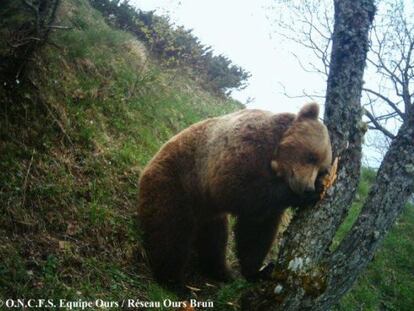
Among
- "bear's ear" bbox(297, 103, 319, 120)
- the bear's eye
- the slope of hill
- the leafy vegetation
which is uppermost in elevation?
the leafy vegetation

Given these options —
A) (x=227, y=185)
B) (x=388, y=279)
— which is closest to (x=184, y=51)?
(x=388, y=279)

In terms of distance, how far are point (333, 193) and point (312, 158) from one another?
1.90 feet

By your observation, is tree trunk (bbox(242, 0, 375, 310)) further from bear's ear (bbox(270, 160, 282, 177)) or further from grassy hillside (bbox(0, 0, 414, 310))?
grassy hillside (bbox(0, 0, 414, 310))

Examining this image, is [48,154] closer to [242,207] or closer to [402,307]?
[242,207]

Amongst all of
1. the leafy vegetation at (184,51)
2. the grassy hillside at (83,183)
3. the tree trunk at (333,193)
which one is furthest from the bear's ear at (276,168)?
the leafy vegetation at (184,51)

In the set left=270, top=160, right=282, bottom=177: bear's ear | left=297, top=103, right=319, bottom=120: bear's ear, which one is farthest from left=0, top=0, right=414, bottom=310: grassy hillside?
left=297, top=103, right=319, bottom=120: bear's ear

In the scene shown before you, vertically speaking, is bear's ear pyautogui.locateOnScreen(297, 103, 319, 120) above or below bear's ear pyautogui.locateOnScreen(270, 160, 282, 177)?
above

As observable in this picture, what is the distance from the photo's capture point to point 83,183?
5359 millimetres

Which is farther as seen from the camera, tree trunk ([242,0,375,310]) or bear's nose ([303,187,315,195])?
bear's nose ([303,187,315,195])

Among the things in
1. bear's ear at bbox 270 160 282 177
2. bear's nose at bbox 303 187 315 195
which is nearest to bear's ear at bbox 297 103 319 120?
bear's ear at bbox 270 160 282 177

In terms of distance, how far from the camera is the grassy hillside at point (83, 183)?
4168 mm

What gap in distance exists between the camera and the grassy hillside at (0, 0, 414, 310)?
13.7 feet

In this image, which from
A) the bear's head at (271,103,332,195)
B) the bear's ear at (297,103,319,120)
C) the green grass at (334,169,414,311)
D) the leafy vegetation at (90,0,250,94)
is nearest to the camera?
the bear's head at (271,103,332,195)

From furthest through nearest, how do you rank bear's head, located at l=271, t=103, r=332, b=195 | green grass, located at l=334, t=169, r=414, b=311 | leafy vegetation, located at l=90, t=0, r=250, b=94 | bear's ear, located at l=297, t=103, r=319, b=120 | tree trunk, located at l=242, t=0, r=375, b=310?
leafy vegetation, located at l=90, t=0, r=250, b=94
green grass, located at l=334, t=169, r=414, b=311
bear's ear, located at l=297, t=103, r=319, b=120
bear's head, located at l=271, t=103, r=332, b=195
tree trunk, located at l=242, t=0, r=375, b=310
